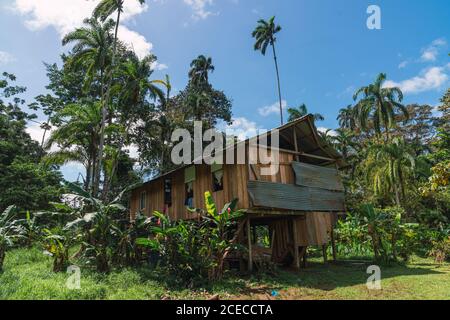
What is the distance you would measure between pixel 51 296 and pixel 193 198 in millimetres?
7743

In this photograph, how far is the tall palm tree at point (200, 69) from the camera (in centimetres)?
3331

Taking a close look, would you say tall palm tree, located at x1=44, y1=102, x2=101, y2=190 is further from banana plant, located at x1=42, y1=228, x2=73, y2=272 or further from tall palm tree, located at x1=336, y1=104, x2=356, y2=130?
tall palm tree, located at x1=336, y1=104, x2=356, y2=130

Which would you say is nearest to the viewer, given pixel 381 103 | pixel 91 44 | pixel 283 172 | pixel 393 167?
pixel 283 172

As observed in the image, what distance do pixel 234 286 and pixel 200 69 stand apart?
28175mm

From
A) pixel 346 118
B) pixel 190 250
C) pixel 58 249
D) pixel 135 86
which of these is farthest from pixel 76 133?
pixel 346 118

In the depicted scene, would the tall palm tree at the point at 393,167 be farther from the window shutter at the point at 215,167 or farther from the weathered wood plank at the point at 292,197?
the window shutter at the point at 215,167

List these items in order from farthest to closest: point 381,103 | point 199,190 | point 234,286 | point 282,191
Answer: point 381,103 → point 199,190 → point 282,191 → point 234,286

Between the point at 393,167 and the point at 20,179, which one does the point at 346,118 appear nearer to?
the point at 393,167

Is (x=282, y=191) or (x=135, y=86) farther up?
(x=135, y=86)

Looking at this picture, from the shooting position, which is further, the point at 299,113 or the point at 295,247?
the point at 299,113

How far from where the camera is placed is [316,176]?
14539 mm

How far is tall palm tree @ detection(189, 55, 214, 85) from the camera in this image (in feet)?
109

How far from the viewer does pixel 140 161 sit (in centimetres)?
2969

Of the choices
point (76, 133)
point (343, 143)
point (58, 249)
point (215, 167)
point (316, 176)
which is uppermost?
point (343, 143)
